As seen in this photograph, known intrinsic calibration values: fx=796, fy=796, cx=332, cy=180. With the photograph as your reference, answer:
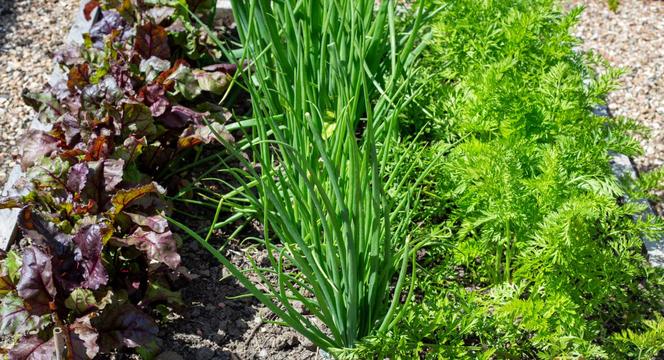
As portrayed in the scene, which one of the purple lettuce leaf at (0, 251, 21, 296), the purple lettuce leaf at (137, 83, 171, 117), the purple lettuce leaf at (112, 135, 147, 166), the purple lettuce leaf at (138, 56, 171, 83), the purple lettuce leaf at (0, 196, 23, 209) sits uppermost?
the purple lettuce leaf at (138, 56, 171, 83)

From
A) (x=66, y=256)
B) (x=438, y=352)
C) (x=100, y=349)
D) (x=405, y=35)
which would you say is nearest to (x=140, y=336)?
(x=100, y=349)

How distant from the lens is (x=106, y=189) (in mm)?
2691

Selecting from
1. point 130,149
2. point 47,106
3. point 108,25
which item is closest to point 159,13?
point 108,25

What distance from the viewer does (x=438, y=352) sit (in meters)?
2.28

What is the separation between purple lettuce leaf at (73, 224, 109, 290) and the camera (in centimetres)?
240

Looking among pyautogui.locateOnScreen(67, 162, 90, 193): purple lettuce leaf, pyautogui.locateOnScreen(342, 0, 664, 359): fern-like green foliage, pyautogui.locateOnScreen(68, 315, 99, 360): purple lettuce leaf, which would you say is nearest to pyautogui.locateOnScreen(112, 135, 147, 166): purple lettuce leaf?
pyautogui.locateOnScreen(67, 162, 90, 193): purple lettuce leaf

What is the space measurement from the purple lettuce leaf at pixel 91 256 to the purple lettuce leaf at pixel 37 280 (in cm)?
12

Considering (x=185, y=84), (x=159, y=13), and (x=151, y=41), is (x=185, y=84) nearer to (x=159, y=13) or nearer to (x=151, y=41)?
(x=151, y=41)

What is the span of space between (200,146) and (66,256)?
2.79 ft

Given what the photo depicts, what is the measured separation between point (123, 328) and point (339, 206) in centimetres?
78

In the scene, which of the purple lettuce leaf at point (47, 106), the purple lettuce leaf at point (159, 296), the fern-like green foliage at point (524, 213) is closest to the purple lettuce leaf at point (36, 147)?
the purple lettuce leaf at point (47, 106)

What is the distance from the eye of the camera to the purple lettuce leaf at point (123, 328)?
241 centimetres

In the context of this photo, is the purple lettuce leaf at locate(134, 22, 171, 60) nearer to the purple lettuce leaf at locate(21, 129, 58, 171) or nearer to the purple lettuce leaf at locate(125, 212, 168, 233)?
the purple lettuce leaf at locate(21, 129, 58, 171)

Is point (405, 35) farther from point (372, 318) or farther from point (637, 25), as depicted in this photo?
point (637, 25)
